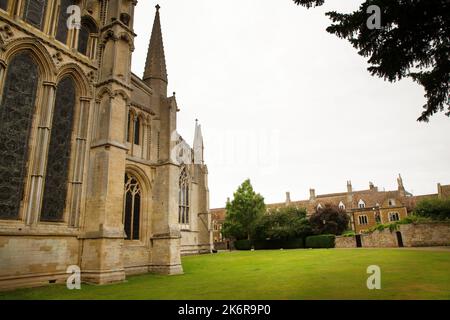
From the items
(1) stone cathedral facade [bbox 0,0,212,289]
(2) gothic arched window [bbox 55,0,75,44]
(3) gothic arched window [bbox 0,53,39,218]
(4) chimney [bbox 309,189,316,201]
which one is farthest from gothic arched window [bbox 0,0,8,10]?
(4) chimney [bbox 309,189,316,201]

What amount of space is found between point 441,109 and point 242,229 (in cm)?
4620

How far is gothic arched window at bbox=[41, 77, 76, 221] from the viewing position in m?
12.6

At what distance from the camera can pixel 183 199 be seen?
38031 mm

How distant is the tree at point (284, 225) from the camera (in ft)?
141

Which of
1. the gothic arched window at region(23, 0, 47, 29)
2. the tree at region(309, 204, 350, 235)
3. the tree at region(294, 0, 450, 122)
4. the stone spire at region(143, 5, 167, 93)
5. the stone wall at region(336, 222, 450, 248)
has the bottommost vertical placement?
A: the stone wall at region(336, 222, 450, 248)

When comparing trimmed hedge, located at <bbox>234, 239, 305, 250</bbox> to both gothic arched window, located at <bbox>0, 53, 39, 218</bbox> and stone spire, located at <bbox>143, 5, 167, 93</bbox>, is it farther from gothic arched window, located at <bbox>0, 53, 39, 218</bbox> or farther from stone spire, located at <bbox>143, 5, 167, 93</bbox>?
gothic arched window, located at <bbox>0, 53, 39, 218</bbox>

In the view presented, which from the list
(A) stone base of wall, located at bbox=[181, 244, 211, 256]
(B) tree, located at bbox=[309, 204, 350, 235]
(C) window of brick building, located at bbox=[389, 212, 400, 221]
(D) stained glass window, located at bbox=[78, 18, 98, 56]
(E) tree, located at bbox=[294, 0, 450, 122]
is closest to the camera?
(E) tree, located at bbox=[294, 0, 450, 122]

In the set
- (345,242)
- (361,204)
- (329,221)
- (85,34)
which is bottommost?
(345,242)

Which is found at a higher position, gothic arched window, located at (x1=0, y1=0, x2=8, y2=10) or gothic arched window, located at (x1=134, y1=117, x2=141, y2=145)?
gothic arched window, located at (x1=0, y1=0, x2=8, y2=10)

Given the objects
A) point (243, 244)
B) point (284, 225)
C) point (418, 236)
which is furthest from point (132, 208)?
point (243, 244)

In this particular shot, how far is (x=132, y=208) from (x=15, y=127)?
7.30 metres

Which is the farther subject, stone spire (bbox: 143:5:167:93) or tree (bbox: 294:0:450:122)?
stone spire (bbox: 143:5:167:93)

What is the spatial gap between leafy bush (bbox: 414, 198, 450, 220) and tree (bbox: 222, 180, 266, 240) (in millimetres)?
22830

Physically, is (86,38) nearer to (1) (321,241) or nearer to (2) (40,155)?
(2) (40,155)
